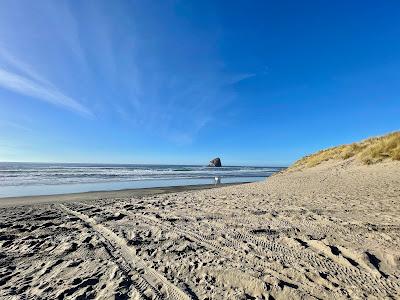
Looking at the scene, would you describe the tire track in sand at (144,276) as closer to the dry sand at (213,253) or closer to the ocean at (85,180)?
the dry sand at (213,253)

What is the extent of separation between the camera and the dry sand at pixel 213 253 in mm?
3508

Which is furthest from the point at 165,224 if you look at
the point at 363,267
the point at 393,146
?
the point at 393,146

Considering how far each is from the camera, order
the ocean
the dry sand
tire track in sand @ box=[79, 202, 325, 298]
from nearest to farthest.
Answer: tire track in sand @ box=[79, 202, 325, 298] < the dry sand < the ocean

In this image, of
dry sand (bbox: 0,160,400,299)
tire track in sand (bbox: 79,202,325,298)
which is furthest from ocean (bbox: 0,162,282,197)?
tire track in sand (bbox: 79,202,325,298)

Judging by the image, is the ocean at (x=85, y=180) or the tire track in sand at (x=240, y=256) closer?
the tire track in sand at (x=240, y=256)

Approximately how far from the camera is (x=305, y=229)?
5785 millimetres

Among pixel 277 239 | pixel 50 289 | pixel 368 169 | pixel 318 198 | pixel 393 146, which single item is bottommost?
pixel 50 289

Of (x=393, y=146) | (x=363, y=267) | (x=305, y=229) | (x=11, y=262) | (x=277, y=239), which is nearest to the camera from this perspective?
(x=363, y=267)

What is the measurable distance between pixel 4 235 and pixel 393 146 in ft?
64.2

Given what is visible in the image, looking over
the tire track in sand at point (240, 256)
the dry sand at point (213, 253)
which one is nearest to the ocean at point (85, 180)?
the dry sand at point (213, 253)

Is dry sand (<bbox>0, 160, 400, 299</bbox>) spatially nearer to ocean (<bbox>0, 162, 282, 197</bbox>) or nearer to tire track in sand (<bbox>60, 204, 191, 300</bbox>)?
tire track in sand (<bbox>60, 204, 191, 300</bbox>)

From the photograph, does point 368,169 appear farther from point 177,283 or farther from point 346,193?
point 177,283

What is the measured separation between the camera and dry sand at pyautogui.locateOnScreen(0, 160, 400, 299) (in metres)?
3.51

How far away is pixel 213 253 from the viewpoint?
4.71 metres
